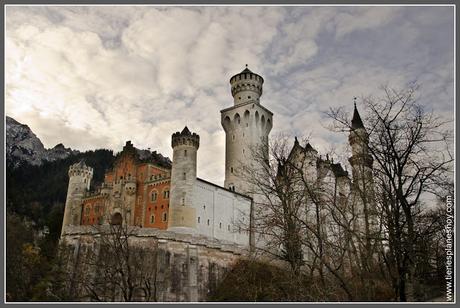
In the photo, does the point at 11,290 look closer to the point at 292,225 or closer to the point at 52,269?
the point at 52,269

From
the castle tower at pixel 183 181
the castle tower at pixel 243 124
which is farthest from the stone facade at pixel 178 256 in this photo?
the castle tower at pixel 243 124

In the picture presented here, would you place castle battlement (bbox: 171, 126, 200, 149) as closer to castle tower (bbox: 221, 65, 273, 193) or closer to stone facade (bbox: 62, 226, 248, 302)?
castle tower (bbox: 221, 65, 273, 193)

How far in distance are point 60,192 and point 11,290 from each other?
43.1m

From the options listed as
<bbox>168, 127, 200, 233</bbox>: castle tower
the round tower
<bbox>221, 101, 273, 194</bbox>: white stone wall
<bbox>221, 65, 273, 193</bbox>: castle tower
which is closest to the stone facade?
<bbox>168, 127, 200, 233</bbox>: castle tower

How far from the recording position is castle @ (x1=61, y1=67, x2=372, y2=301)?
34.8m

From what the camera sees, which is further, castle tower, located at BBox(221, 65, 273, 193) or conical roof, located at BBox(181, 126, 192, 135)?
castle tower, located at BBox(221, 65, 273, 193)

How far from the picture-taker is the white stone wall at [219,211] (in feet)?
132

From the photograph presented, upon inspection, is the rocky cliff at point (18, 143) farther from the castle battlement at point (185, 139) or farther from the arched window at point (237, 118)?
the arched window at point (237, 118)

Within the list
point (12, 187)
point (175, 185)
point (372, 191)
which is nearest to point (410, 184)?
point (372, 191)

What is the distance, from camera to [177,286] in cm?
2773

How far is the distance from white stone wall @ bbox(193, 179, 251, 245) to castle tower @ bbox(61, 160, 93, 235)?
15.2m

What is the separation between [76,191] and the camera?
4900cm

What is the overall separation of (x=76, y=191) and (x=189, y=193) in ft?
54.0

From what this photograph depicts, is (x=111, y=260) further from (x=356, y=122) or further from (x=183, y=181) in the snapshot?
(x=356, y=122)
